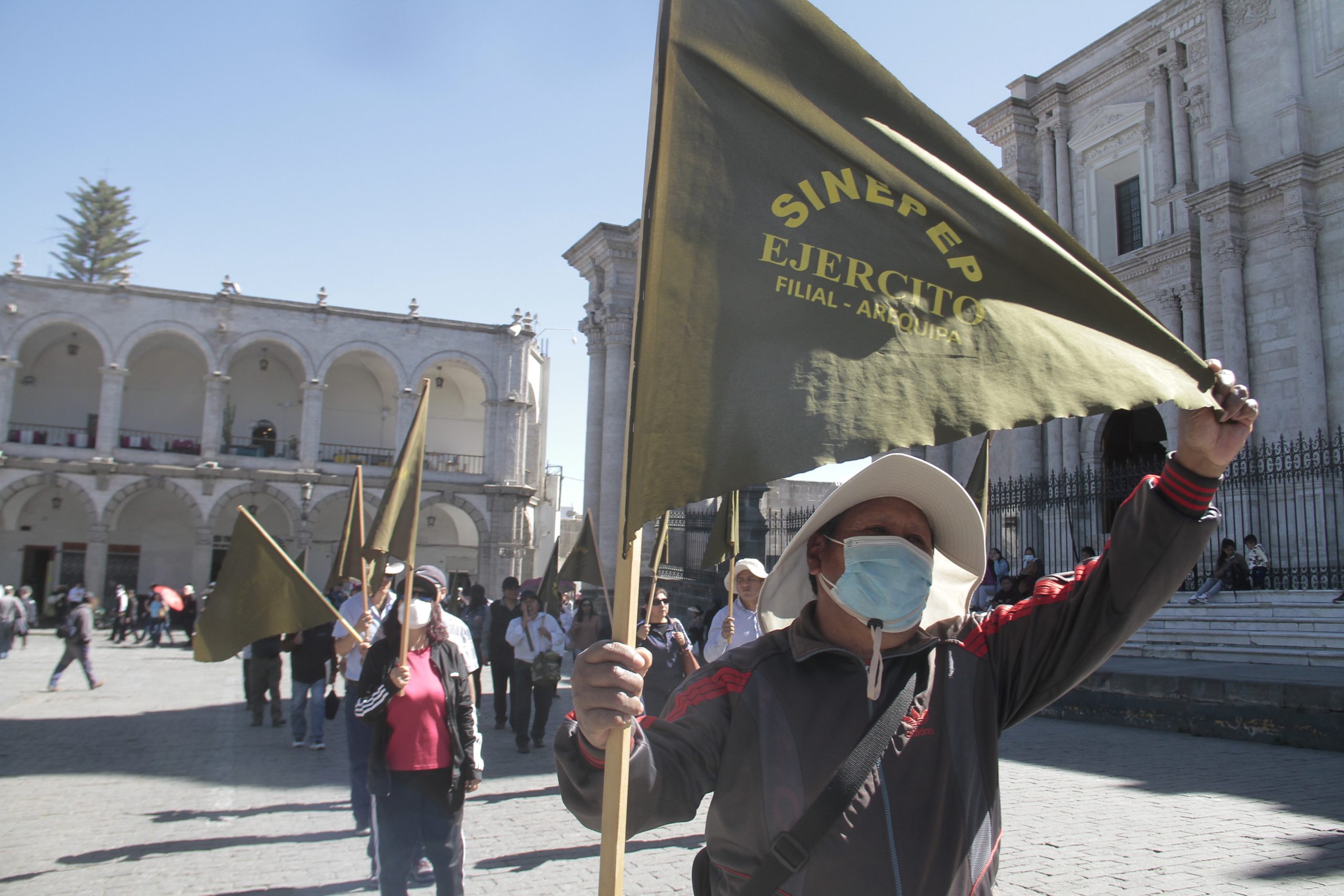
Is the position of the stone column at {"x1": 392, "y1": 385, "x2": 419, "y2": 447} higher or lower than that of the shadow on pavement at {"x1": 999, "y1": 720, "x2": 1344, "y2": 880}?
higher

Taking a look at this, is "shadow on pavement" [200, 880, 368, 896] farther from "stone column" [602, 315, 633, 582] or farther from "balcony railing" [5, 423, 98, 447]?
"balcony railing" [5, 423, 98, 447]

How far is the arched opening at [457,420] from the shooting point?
4000 centimetres

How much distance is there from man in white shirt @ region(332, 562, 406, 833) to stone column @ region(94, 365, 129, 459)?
1176 inches

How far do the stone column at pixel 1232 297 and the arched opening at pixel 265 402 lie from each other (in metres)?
30.4

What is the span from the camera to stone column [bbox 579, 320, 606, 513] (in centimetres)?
2617

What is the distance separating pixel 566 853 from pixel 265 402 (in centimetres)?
3573

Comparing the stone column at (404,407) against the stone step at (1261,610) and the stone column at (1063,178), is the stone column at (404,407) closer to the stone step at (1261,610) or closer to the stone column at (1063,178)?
the stone column at (1063,178)

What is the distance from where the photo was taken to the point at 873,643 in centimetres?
220

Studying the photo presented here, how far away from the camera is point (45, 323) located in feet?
112

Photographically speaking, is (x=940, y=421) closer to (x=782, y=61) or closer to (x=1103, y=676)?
(x=782, y=61)

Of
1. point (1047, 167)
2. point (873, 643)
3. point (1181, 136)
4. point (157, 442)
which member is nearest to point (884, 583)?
point (873, 643)

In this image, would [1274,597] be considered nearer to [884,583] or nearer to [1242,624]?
[1242,624]

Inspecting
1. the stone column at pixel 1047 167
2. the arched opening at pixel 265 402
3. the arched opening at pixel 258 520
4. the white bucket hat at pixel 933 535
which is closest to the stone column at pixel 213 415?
the arched opening at pixel 265 402

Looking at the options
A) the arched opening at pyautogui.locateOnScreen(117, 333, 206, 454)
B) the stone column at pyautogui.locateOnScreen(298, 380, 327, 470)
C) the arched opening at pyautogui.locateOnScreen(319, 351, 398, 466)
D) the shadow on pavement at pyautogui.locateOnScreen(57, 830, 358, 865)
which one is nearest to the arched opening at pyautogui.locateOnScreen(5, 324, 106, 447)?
the arched opening at pyautogui.locateOnScreen(117, 333, 206, 454)
